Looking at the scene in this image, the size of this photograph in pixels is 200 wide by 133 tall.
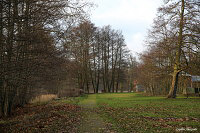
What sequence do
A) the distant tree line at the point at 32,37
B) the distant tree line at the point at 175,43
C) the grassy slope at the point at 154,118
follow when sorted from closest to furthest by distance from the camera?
the grassy slope at the point at 154,118 → the distant tree line at the point at 32,37 → the distant tree line at the point at 175,43

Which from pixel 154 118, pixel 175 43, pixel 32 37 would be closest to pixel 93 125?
pixel 154 118

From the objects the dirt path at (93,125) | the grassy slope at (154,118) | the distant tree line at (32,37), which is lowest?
the dirt path at (93,125)

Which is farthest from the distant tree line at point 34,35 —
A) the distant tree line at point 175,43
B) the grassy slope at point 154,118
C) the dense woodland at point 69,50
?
the distant tree line at point 175,43

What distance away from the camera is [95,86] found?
4856cm

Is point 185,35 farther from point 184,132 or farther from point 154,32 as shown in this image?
point 184,132

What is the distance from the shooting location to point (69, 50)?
35.9 feet

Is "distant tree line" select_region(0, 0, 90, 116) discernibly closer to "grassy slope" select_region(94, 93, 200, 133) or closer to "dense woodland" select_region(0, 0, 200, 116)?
"dense woodland" select_region(0, 0, 200, 116)

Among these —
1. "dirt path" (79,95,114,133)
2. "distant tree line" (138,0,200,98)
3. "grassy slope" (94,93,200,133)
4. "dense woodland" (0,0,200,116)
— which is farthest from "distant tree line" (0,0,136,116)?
"distant tree line" (138,0,200,98)

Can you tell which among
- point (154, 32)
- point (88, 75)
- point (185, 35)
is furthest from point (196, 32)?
point (88, 75)

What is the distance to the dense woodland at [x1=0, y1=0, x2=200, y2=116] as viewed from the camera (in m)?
7.91

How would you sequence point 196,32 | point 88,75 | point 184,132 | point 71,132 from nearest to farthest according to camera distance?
point 184,132
point 71,132
point 196,32
point 88,75

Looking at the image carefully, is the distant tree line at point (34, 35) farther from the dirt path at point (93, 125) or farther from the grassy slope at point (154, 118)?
the grassy slope at point (154, 118)

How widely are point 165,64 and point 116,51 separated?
86.6 ft

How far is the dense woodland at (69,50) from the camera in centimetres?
791
